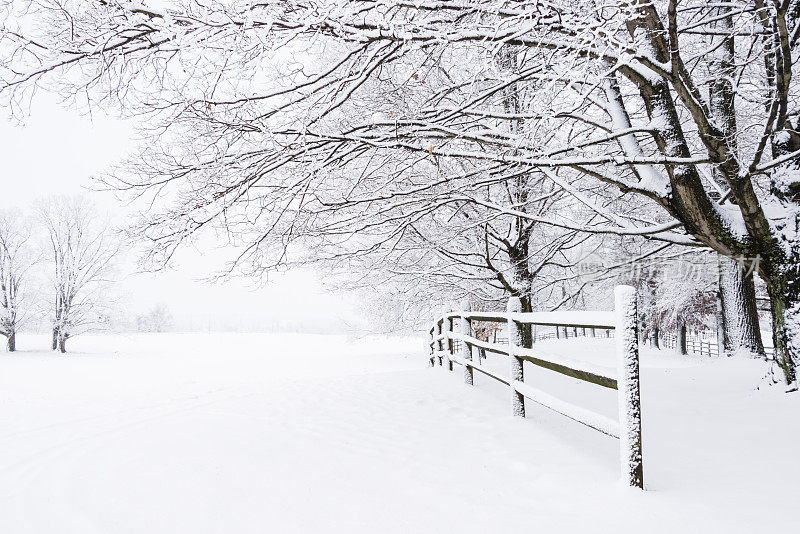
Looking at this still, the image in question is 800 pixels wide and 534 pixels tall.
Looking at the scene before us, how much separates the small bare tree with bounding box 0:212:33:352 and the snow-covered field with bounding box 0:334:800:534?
24.2 metres

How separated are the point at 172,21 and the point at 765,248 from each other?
659 centimetres

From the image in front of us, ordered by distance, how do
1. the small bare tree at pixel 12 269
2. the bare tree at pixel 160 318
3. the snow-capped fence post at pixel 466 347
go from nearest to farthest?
the snow-capped fence post at pixel 466 347
the small bare tree at pixel 12 269
the bare tree at pixel 160 318

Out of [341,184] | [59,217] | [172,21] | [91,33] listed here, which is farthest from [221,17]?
[59,217]

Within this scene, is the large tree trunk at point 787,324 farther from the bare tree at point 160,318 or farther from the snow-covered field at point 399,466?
the bare tree at point 160,318

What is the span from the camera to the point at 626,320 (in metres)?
2.74

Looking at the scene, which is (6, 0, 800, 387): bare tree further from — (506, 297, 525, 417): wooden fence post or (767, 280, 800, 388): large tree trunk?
(506, 297, 525, 417): wooden fence post

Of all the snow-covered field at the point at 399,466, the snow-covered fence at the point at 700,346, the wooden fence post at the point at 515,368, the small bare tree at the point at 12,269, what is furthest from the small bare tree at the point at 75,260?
the snow-covered fence at the point at 700,346

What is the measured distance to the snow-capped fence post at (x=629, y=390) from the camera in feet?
8.89

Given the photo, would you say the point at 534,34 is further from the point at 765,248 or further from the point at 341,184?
the point at 341,184

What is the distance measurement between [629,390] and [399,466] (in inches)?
69.1

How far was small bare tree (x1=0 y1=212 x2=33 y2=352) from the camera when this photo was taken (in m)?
24.4

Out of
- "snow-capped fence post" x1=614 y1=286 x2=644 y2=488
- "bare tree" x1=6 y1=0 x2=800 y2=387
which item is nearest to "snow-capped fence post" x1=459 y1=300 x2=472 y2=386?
"bare tree" x1=6 y1=0 x2=800 y2=387

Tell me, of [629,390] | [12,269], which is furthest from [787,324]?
[12,269]

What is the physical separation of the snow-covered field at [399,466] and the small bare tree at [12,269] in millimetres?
24213
